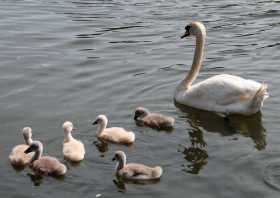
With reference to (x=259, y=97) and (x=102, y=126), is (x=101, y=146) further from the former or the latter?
(x=259, y=97)

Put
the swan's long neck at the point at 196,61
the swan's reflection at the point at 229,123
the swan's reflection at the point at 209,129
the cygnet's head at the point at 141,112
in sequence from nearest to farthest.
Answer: the swan's reflection at the point at 209,129 → the swan's reflection at the point at 229,123 → the cygnet's head at the point at 141,112 → the swan's long neck at the point at 196,61

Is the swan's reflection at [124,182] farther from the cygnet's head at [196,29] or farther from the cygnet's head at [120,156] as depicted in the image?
the cygnet's head at [196,29]

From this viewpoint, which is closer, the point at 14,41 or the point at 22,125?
the point at 22,125

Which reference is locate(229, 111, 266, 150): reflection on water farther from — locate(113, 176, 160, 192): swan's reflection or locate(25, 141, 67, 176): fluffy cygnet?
locate(25, 141, 67, 176): fluffy cygnet

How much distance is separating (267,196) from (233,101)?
349cm

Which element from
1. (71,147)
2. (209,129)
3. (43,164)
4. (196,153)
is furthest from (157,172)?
(209,129)

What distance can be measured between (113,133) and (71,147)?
3.00 feet

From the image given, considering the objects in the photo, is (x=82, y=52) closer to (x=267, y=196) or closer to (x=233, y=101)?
(x=233, y=101)

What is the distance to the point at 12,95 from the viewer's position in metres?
13.4

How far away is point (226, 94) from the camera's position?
482 inches

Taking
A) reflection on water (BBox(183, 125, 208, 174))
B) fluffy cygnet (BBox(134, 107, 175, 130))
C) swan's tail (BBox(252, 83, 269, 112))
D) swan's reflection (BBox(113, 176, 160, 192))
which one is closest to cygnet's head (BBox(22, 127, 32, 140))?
swan's reflection (BBox(113, 176, 160, 192))

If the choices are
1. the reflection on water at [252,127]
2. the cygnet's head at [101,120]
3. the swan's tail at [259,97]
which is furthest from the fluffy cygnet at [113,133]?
the swan's tail at [259,97]

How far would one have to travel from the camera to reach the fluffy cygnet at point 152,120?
11.4 meters

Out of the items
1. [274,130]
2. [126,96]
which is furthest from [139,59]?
[274,130]
